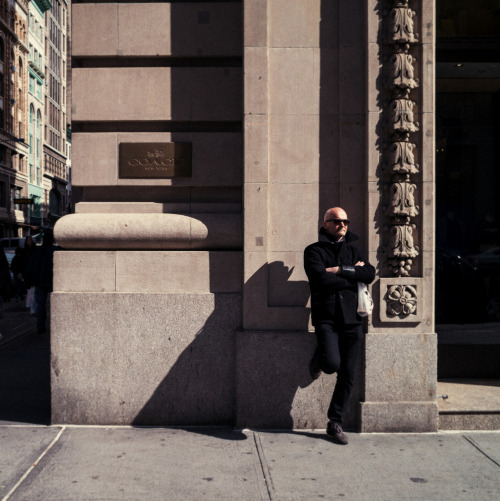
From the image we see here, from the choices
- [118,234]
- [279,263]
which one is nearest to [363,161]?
[279,263]

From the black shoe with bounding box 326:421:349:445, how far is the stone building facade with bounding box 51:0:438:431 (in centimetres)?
38

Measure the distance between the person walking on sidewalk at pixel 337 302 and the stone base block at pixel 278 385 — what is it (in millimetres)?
330

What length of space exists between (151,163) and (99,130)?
69 cm

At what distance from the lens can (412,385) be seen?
648 cm

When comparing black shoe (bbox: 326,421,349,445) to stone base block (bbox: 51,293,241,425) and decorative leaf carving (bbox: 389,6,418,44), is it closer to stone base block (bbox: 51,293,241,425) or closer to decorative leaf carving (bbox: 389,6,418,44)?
stone base block (bbox: 51,293,241,425)

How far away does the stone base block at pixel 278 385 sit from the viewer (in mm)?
6523

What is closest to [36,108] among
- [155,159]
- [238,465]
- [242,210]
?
[155,159]

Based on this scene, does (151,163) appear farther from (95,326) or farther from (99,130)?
(95,326)

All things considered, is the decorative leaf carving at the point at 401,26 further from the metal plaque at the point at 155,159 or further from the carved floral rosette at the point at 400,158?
the metal plaque at the point at 155,159

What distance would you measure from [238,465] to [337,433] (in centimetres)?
112

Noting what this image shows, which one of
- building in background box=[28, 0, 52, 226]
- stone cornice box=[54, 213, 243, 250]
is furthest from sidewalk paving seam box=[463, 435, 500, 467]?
building in background box=[28, 0, 52, 226]

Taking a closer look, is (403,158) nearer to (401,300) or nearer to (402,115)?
(402,115)

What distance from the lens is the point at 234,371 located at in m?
6.65

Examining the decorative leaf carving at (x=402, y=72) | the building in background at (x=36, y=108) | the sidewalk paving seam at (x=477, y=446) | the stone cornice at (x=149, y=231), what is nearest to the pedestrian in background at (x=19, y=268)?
the stone cornice at (x=149, y=231)
